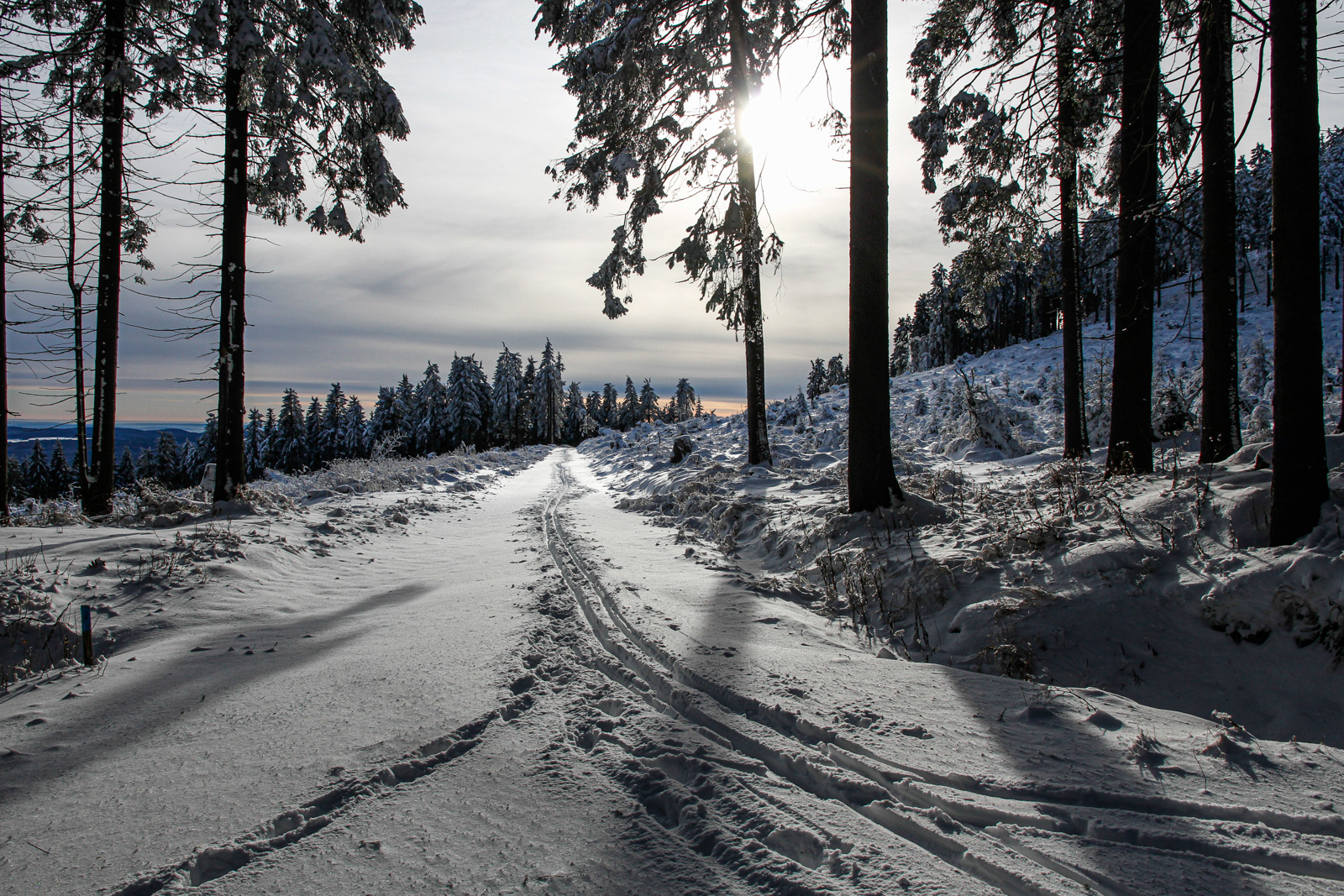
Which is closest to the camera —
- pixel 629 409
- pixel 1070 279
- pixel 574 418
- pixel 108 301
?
pixel 108 301

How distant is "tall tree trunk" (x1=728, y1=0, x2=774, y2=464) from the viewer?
9.82m

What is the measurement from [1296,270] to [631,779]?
5615 mm

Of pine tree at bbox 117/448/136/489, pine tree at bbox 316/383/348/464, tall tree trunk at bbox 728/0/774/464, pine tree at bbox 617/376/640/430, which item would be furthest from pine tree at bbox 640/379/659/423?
tall tree trunk at bbox 728/0/774/464

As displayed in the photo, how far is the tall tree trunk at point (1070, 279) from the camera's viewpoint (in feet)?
25.2

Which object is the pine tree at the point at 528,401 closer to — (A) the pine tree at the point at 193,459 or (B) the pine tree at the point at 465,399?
(B) the pine tree at the point at 465,399

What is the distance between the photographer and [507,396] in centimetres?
7219

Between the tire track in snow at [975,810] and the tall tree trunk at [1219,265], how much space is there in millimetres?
6754

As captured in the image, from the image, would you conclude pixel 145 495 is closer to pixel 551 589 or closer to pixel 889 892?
pixel 551 589

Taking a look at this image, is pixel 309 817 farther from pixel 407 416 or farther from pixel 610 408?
pixel 610 408

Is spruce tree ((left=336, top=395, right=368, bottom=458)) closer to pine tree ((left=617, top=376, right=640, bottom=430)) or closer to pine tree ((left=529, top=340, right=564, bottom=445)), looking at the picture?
pine tree ((left=529, top=340, right=564, bottom=445))

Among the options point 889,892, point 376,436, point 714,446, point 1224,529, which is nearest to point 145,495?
point 889,892

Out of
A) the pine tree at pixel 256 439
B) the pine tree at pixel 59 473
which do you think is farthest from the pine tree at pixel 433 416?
the pine tree at pixel 59 473

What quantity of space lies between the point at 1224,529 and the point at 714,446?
17.1 m

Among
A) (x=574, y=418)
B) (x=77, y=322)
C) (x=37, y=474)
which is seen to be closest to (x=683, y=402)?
(x=574, y=418)
